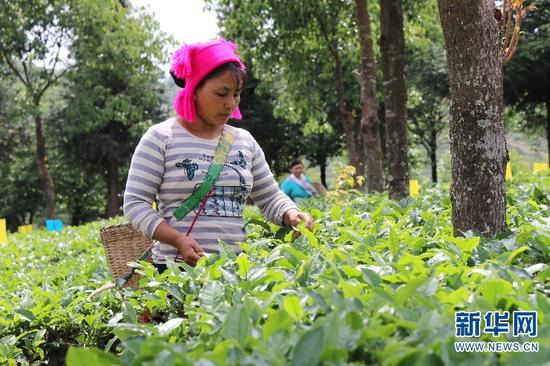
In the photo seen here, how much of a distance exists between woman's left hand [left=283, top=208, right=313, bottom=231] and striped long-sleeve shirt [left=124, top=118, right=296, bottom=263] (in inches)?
10.7

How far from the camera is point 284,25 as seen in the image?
586 inches

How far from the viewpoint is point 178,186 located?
2.90 m

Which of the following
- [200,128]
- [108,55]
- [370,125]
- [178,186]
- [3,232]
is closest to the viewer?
[178,186]

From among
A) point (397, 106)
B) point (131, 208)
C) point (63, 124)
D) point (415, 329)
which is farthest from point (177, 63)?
point (63, 124)

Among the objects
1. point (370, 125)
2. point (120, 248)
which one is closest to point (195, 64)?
point (120, 248)

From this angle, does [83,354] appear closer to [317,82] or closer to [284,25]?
Answer: [284,25]

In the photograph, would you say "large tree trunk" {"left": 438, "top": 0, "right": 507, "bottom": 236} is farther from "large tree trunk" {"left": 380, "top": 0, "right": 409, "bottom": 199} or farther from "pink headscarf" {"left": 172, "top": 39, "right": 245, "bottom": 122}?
"large tree trunk" {"left": 380, "top": 0, "right": 409, "bottom": 199}

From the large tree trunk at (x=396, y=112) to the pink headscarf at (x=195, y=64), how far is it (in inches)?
160

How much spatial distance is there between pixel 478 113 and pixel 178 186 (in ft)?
4.67

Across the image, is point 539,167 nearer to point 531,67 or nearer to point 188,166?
point 188,166

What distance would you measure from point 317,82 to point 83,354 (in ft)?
55.1

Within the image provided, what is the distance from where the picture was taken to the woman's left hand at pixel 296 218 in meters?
3.05

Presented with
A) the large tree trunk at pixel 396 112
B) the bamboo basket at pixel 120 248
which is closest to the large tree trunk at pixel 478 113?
the bamboo basket at pixel 120 248

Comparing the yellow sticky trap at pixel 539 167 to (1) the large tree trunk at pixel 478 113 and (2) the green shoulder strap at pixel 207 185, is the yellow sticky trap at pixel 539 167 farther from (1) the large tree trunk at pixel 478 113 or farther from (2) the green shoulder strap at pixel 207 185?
(2) the green shoulder strap at pixel 207 185
